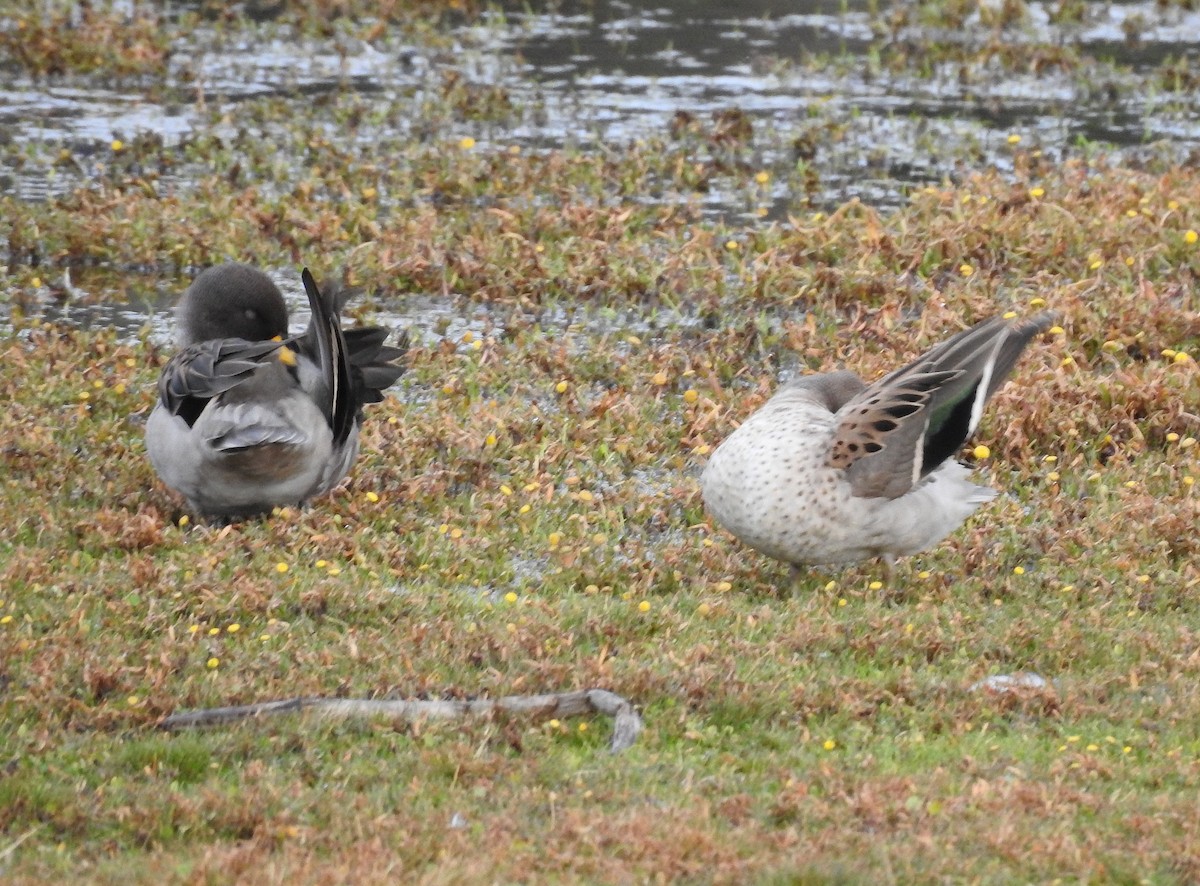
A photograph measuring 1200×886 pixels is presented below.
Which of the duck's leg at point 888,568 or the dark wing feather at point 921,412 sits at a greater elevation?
the dark wing feather at point 921,412

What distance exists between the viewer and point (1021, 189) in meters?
11.4

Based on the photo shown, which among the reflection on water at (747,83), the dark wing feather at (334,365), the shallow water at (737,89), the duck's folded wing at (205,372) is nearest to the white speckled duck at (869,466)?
the dark wing feather at (334,365)

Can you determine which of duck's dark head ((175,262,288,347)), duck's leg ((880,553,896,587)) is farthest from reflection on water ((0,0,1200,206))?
duck's leg ((880,553,896,587))

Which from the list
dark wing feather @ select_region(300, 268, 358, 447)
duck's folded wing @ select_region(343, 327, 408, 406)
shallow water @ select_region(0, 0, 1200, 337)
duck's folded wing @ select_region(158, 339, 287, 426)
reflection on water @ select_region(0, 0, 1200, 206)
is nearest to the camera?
duck's folded wing @ select_region(158, 339, 287, 426)

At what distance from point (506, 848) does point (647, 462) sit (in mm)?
3813

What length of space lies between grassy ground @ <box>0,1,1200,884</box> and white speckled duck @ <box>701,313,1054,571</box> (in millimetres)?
257

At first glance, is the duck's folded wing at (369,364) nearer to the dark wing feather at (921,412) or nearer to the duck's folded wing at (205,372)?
the duck's folded wing at (205,372)

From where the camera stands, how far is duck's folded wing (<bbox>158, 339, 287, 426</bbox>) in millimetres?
7105

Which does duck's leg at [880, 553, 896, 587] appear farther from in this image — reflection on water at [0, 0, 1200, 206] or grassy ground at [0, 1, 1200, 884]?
reflection on water at [0, 0, 1200, 206]

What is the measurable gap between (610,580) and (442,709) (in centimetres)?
156

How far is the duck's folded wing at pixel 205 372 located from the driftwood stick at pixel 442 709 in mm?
1859

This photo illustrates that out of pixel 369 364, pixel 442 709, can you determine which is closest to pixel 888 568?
pixel 442 709

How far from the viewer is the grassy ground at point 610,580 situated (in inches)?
189

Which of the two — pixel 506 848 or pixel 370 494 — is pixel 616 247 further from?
Answer: pixel 506 848
